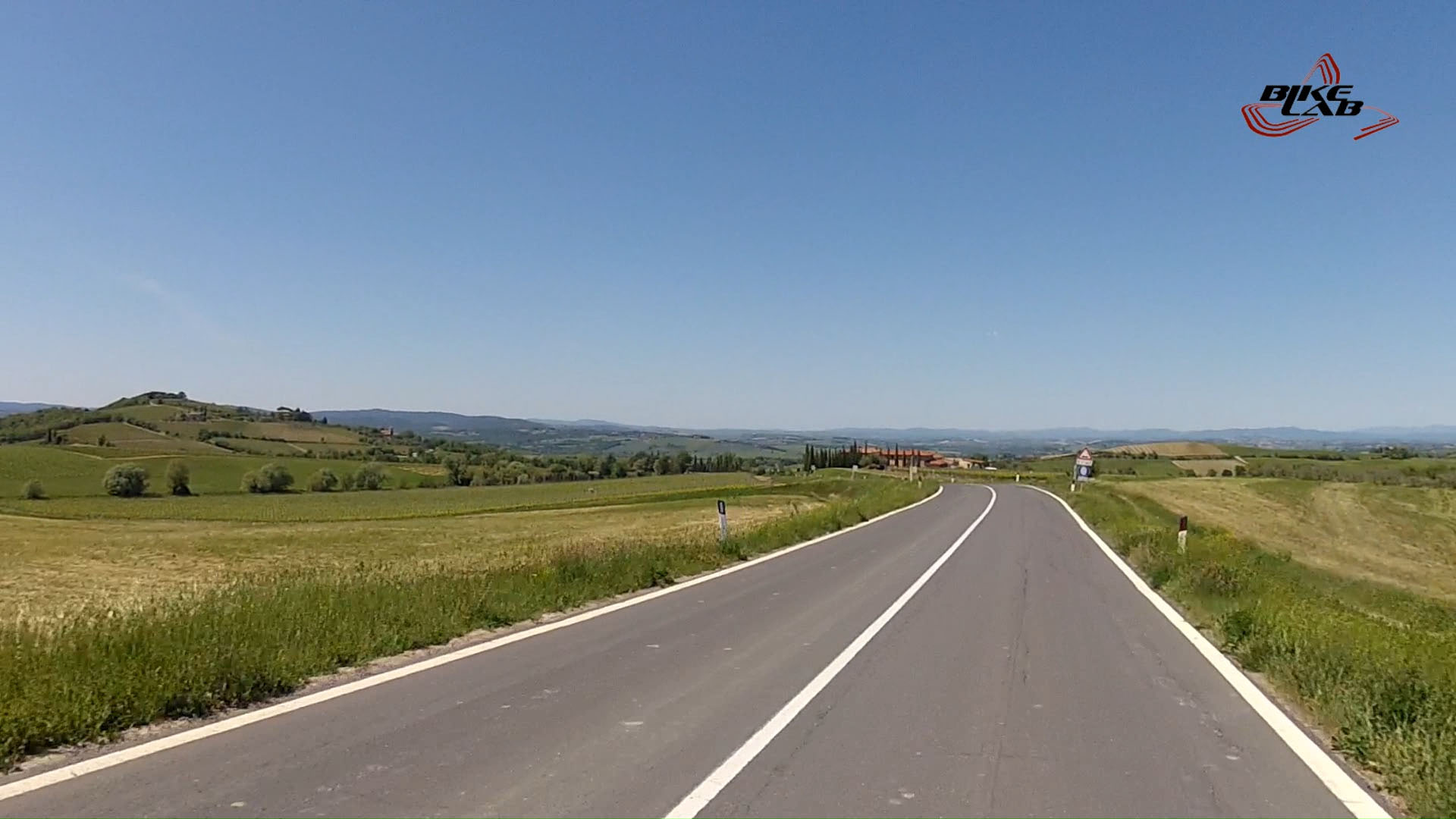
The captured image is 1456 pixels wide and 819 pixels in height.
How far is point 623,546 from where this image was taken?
1784cm

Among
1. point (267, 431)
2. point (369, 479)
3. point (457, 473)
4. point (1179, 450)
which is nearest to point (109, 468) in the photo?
point (369, 479)

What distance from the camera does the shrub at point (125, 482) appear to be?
89438 millimetres

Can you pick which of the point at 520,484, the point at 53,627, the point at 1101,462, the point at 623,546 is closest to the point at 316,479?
the point at 520,484

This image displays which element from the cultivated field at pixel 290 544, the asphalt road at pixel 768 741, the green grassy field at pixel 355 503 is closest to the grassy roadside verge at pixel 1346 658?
the asphalt road at pixel 768 741

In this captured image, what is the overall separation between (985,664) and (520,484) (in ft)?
342

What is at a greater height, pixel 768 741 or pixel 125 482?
pixel 768 741

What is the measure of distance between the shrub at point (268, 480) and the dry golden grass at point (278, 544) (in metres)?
38.4

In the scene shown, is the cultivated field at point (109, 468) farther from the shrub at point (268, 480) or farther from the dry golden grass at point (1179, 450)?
the dry golden grass at point (1179, 450)

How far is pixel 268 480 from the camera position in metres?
99.3

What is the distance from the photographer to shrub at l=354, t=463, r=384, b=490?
103625 mm

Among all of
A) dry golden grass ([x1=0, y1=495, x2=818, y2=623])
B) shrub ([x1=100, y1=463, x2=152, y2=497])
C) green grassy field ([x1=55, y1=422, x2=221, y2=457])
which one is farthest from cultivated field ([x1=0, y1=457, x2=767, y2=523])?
green grassy field ([x1=55, y1=422, x2=221, y2=457])

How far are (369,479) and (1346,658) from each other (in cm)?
10576

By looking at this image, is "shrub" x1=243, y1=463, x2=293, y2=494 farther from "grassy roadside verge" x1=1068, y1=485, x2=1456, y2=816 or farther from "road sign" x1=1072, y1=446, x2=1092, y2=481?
"grassy roadside verge" x1=1068, y1=485, x2=1456, y2=816

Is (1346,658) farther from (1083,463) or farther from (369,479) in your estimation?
(369,479)
